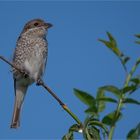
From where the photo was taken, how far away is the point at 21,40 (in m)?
7.80

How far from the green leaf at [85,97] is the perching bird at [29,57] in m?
5.90

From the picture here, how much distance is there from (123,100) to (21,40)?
6.71 m

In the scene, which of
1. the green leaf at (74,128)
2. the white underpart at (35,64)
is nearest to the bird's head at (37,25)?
the white underpart at (35,64)

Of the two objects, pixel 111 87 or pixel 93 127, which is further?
pixel 93 127

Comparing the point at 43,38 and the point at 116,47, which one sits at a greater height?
the point at 43,38

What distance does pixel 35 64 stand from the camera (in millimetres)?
7398

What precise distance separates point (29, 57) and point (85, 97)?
6257mm

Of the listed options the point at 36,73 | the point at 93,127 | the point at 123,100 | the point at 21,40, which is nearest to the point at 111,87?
the point at 123,100

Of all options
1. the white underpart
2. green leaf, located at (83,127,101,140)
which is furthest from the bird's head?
green leaf, located at (83,127,101,140)

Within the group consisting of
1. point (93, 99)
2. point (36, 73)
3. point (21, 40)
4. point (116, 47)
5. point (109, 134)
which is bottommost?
point (109, 134)

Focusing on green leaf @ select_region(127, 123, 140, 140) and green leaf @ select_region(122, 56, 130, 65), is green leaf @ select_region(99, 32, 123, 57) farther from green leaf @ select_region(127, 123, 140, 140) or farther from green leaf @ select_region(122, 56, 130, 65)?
green leaf @ select_region(127, 123, 140, 140)

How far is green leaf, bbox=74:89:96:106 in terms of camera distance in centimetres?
118

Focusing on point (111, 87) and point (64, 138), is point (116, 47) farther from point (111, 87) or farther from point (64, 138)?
point (64, 138)

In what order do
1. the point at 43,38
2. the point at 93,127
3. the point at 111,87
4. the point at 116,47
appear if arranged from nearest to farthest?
1. the point at 111,87
2. the point at 116,47
3. the point at 93,127
4. the point at 43,38
